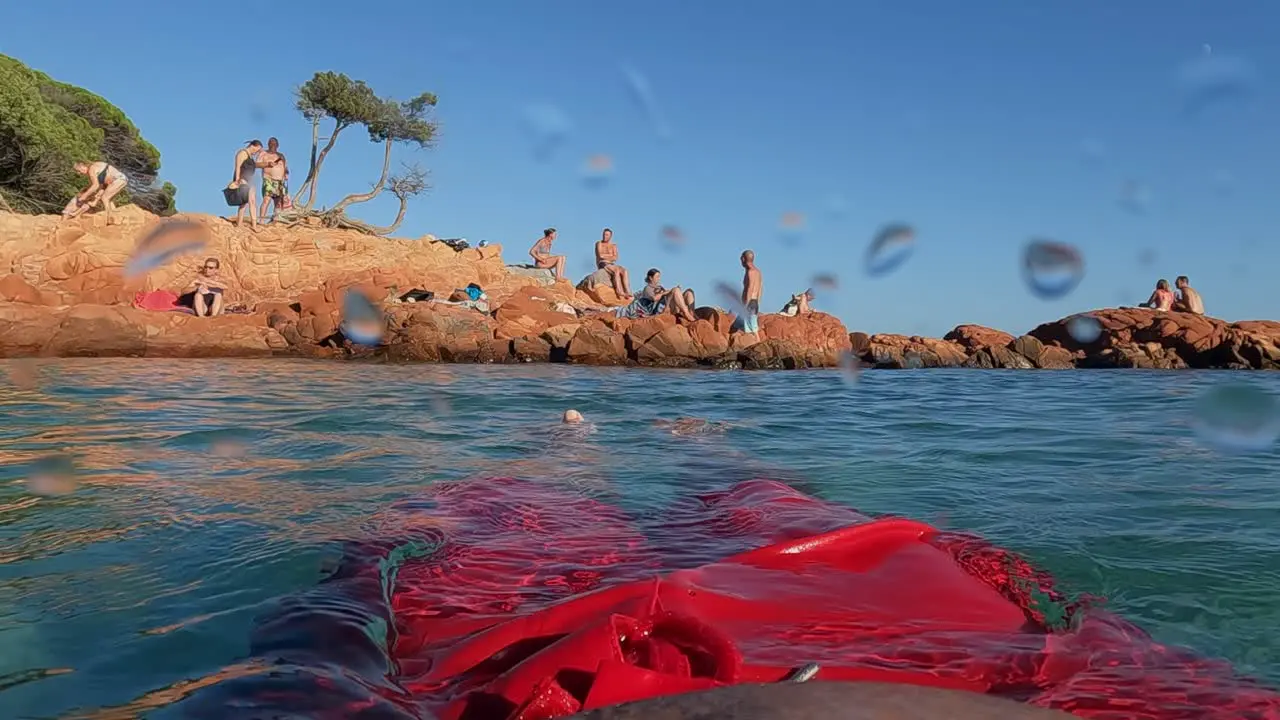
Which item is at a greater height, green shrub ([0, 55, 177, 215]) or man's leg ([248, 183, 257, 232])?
green shrub ([0, 55, 177, 215])

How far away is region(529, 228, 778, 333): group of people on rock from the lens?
17234mm

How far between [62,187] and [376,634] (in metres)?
27.3

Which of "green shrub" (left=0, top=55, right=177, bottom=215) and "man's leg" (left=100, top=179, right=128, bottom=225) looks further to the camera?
"green shrub" (left=0, top=55, right=177, bottom=215)

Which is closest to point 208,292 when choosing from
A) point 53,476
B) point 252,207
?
point 252,207

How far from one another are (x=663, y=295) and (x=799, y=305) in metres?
3.23

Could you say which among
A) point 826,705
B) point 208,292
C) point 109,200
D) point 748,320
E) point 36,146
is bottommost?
point 826,705

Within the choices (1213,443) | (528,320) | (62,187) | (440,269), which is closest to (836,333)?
(528,320)

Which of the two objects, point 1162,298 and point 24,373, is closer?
point 24,373

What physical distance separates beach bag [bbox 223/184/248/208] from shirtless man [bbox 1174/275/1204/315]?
73.9ft

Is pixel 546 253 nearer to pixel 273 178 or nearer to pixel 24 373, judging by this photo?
pixel 273 178

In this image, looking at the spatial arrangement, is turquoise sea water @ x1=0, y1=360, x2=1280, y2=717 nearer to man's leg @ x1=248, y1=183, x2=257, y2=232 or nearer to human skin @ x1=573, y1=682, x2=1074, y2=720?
human skin @ x1=573, y1=682, x2=1074, y2=720

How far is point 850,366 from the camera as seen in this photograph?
18469 millimetres

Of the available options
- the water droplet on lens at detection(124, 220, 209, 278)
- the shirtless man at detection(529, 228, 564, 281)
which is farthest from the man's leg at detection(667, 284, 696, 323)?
the water droplet on lens at detection(124, 220, 209, 278)

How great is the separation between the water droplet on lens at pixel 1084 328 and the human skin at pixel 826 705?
70.7 feet
